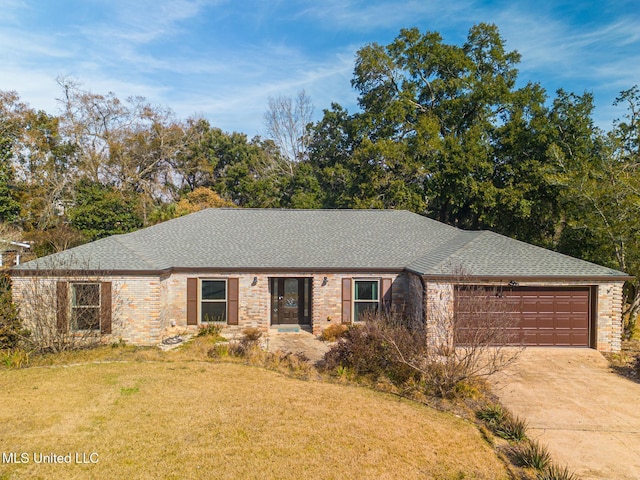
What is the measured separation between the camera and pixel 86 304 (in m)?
13.5

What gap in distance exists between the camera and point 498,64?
30.9 meters

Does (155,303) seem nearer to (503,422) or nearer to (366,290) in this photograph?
(366,290)

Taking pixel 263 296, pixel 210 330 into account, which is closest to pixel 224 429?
pixel 210 330

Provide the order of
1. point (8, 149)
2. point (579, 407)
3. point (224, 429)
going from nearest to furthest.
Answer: point (224, 429) < point (579, 407) < point (8, 149)

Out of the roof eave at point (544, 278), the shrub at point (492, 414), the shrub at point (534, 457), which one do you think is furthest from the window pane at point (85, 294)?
the shrub at point (534, 457)

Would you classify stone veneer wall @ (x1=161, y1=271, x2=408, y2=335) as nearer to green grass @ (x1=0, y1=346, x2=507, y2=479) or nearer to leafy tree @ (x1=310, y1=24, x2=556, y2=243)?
green grass @ (x1=0, y1=346, x2=507, y2=479)

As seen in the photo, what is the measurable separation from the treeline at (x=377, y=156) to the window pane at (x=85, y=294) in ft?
43.7

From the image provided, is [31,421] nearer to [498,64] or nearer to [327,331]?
[327,331]

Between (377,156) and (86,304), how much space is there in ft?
71.5

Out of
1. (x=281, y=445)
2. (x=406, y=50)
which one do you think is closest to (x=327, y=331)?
(x=281, y=445)

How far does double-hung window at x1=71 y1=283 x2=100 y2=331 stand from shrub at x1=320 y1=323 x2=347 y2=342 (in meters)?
8.11

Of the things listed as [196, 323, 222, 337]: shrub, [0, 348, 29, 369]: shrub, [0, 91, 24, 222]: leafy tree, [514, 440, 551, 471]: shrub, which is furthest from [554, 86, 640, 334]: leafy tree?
[0, 91, 24, 222]: leafy tree

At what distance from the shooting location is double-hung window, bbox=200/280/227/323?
15672mm

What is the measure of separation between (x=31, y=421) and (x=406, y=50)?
33316mm
